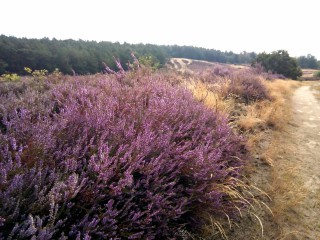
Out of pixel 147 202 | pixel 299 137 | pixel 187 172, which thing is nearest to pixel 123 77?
pixel 187 172

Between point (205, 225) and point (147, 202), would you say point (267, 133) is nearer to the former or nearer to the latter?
point (205, 225)

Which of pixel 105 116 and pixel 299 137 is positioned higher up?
pixel 105 116

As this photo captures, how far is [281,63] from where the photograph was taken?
31969 millimetres

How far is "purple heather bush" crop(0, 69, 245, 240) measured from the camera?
4.71 ft

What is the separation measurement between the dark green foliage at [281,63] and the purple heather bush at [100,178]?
106 feet

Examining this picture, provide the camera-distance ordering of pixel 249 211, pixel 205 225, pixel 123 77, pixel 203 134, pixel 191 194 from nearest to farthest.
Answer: pixel 191 194
pixel 205 225
pixel 249 211
pixel 203 134
pixel 123 77

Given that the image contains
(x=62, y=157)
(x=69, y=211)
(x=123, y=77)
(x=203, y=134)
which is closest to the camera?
(x=69, y=211)

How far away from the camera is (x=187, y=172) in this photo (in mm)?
2291

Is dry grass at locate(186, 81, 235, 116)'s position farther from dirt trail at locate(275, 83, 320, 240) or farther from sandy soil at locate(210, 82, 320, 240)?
dirt trail at locate(275, 83, 320, 240)

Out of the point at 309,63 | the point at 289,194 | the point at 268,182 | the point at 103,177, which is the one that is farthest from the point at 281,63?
the point at 309,63

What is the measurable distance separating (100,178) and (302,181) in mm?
3359

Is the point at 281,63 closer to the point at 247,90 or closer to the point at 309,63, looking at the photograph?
the point at 247,90

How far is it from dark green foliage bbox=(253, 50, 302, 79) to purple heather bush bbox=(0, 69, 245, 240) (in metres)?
32.4

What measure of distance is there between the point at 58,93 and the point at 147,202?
6.94 feet
